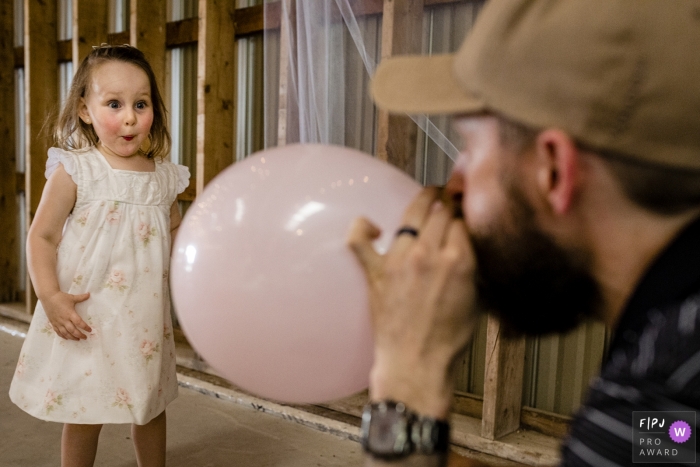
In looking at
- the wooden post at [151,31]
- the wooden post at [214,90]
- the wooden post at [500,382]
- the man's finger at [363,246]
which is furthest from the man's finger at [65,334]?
the wooden post at [151,31]

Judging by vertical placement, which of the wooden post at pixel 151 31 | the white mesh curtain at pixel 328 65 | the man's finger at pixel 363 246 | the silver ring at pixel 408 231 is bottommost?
the man's finger at pixel 363 246

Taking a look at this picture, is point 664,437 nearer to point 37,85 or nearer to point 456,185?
point 456,185

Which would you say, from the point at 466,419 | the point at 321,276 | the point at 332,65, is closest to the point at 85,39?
the point at 332,65

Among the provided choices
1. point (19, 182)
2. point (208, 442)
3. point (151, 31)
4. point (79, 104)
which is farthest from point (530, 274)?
point (19, 182)

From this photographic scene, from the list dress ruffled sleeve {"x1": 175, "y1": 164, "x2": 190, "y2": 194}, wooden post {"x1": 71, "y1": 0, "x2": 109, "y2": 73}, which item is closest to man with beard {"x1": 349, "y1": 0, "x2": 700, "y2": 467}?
dress ruffled sleeve {"x1": 175, "y1": 164, "x2": 190, "y2": 194}

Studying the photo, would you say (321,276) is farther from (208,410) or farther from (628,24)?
(208,410)

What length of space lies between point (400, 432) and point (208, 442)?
1569 mm

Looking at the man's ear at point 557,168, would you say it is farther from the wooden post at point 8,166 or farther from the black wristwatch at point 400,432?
the wooden post at point 8,166

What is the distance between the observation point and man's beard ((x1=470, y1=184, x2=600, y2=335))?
2.27 feet

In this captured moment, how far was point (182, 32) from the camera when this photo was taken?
2992 millimetres

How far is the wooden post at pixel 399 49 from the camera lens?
6.12 ft

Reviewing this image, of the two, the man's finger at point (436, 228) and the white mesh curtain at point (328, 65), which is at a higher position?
the white mesh curtain at point (328, 65)

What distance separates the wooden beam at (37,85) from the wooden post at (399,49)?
209 centimetres

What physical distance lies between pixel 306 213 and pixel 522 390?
4.96ft
